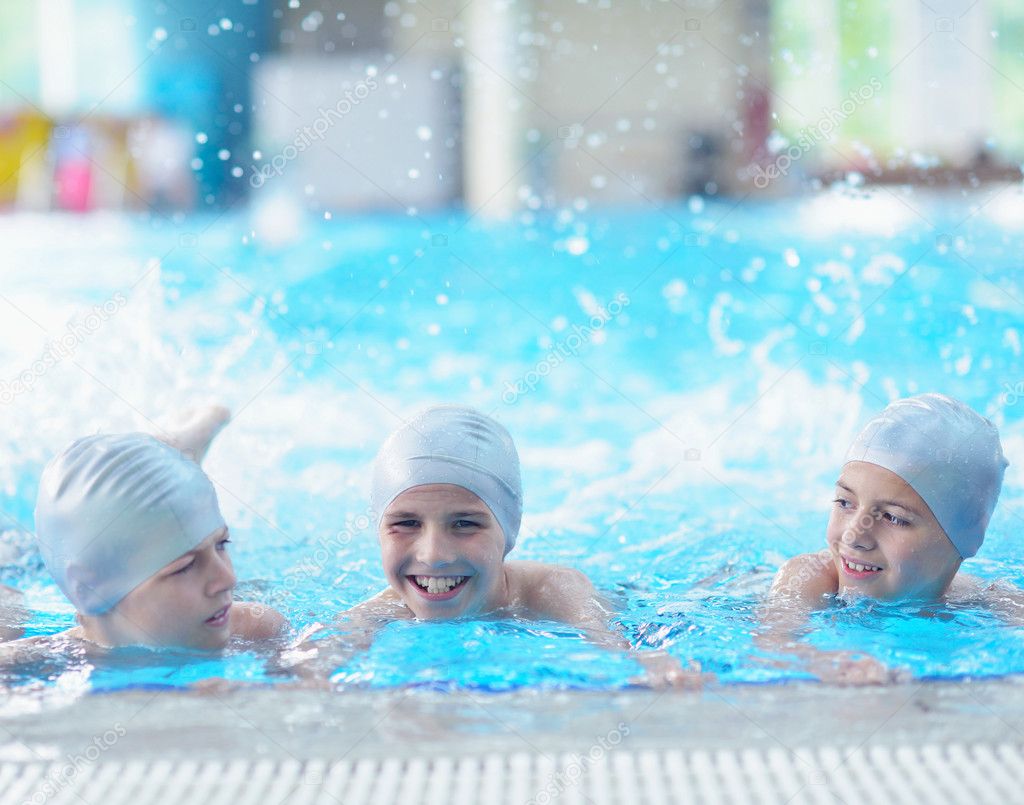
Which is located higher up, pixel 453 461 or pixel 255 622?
pixel 453 461

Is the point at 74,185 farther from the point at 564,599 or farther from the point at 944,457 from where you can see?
the point at 944,457

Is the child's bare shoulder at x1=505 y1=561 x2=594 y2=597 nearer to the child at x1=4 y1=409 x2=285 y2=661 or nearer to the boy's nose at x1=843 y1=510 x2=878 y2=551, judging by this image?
the boy's nose at x1=843 y1=510 x2=878 y2=551

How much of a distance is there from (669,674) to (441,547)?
A: 76cm

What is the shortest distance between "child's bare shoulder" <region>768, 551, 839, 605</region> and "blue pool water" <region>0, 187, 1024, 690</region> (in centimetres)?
12

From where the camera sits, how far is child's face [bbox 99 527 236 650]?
3279 millimetres

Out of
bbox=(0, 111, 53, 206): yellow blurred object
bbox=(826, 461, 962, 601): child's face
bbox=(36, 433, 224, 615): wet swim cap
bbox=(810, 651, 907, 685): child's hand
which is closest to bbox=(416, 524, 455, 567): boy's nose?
bbox=(36, 433, 224, 615): wet swim cap

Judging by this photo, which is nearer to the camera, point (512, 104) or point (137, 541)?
point (137, 541)

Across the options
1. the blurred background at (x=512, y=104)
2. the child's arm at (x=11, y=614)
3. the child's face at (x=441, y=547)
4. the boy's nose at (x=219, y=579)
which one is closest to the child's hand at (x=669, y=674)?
the child's face at (x=441, y=547)

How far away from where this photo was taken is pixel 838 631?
3.69 meters

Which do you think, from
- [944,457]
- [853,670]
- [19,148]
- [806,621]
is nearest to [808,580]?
[806,621]

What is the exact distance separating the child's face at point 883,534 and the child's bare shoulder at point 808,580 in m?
0.18

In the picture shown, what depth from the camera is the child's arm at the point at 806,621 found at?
120 inches

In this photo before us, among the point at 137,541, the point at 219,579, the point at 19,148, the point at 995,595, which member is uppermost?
the point at 19,148

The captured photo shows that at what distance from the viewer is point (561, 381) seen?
862 cm
